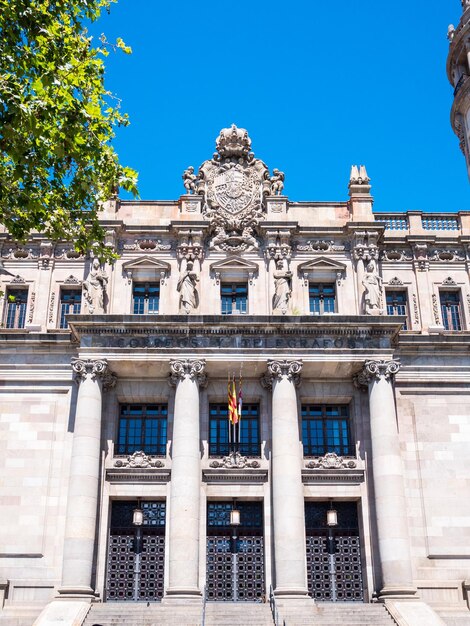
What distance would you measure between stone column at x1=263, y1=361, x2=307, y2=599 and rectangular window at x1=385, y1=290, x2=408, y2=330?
653cm

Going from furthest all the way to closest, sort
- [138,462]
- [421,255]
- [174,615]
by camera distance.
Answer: [421,255] → [138,462] → [174,615]

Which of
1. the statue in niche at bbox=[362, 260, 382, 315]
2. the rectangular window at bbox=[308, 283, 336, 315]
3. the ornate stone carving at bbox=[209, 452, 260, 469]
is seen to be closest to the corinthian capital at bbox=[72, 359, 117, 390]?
the ornate stone carving at bbox=[209, 452, 260, 469]

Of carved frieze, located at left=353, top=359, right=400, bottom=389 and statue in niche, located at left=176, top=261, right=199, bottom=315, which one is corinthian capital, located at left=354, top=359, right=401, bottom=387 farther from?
statue in niche, located at left=176, top=261, right=199, bottom=315

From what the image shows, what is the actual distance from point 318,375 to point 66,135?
54.7 feet

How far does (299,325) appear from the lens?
32.9 m

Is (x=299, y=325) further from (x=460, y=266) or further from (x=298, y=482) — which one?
(x=460, y=266)

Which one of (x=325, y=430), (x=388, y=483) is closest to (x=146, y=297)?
(x=325, y=430)

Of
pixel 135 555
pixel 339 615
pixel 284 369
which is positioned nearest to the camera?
pixel 339 615

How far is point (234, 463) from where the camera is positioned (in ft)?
108

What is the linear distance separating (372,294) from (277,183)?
25.0 feet

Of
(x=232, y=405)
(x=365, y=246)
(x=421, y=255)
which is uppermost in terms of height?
(x=365, y=246)

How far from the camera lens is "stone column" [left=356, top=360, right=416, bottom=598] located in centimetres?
2977

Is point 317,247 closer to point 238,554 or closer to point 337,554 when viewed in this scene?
point 337,554

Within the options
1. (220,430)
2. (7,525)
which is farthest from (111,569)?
(220,430)
